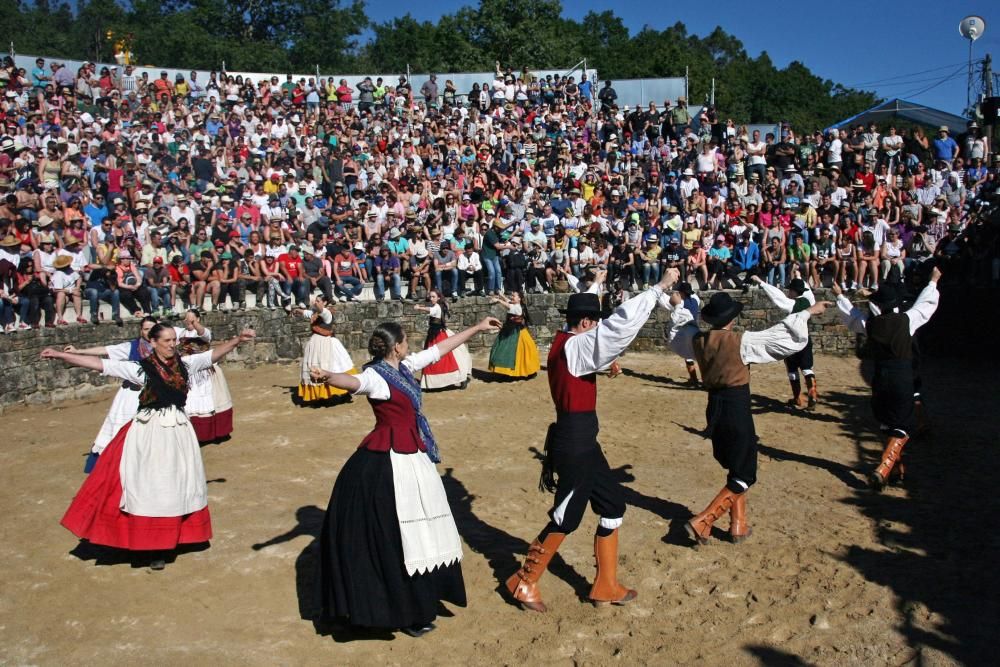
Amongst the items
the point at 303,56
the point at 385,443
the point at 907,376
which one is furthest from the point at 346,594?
the point at 303,56

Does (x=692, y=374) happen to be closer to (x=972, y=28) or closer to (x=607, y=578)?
(x=607, y=578)

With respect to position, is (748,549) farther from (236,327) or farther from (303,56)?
(303,56)

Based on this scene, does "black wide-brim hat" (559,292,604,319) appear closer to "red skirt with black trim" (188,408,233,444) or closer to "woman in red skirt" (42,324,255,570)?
"woman in red skirt" (42,324,255,570)

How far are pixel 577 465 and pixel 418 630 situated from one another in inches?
60.3

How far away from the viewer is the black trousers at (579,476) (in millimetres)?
6055

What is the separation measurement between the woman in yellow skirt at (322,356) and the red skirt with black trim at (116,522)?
5503mm

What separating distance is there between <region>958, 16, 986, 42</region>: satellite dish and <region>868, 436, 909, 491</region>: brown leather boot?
1705cm

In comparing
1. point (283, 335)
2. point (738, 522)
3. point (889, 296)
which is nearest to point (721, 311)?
point (738, 522)

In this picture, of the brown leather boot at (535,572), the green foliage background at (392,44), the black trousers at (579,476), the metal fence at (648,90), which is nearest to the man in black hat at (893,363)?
the black trousers at (579,476)

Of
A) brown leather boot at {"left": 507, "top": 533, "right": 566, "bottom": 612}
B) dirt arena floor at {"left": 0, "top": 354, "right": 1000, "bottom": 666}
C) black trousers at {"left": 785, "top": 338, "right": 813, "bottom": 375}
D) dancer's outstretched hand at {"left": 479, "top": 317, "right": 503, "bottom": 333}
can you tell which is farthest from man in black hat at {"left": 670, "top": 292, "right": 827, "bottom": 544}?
black trousers at {"left": 785, "top": 338, "right": 813, "bottom": 375}

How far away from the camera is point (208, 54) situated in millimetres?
49625

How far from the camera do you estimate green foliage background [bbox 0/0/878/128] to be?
156 ft

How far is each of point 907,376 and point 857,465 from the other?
1306 mm

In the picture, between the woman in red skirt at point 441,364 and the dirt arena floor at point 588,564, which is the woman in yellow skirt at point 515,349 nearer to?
the woman in red skirt at point 441,364
